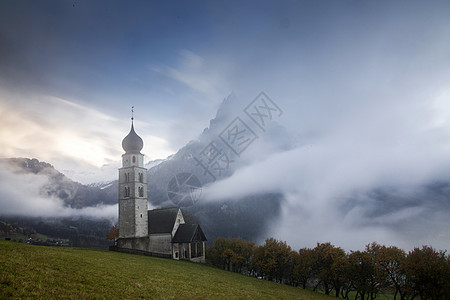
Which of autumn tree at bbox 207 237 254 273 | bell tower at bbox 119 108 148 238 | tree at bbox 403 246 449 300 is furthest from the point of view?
autumn tree at bbox 207 237 254 273

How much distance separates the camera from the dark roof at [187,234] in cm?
5384

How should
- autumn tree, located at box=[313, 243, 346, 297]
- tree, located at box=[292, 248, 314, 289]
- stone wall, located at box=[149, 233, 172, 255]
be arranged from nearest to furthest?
autumn tree, located at box=[313, 243, 346, 297] → tree, located at box=[292, 248, 314, 289] → stone wall, located at box=[149, 233, 172, 255]

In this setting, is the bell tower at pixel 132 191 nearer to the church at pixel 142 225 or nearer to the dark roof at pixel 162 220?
the church at pixel 142 225

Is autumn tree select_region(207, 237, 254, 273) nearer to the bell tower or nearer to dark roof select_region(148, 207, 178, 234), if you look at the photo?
dark roof select_region(148, 207, 178, 234)

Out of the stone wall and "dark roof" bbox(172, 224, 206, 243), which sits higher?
"dark roof" bbox(172, 224, 206, 243)

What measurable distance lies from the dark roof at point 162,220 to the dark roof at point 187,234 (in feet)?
6.19

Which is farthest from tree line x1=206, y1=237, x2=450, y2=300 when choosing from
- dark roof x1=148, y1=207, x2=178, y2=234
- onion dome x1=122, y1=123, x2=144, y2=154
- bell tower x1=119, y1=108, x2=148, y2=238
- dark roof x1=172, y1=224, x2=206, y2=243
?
onion dome x1=122, y1=123, x2=144, y2=154

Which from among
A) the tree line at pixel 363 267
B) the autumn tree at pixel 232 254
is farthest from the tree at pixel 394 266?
the autumn tree at pixel 232 254

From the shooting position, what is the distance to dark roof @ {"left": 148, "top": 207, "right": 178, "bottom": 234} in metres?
56.1

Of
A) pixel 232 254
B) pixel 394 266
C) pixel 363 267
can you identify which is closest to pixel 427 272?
pixel 394 266

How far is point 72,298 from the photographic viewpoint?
1363 centimetres

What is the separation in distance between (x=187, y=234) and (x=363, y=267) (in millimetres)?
31532

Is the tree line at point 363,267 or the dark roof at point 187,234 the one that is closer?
the tree line at point 363,267

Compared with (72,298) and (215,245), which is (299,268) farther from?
(72,298)
